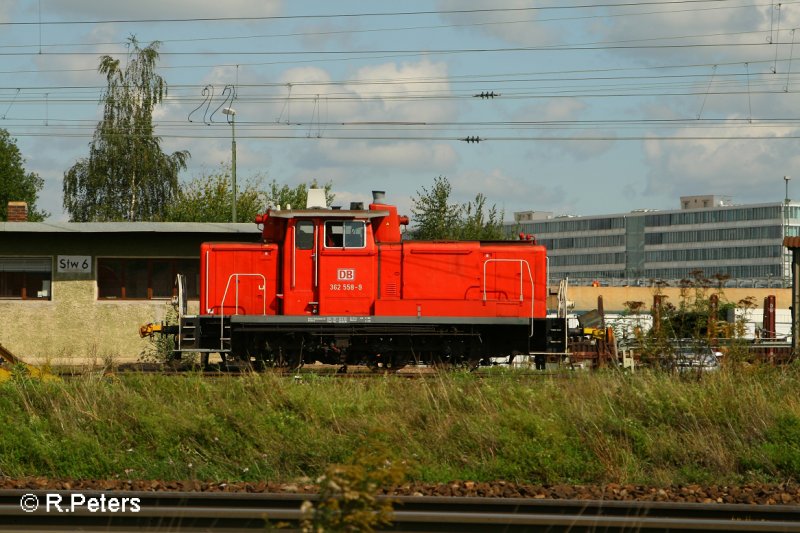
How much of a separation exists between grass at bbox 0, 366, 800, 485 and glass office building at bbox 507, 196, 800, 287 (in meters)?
118

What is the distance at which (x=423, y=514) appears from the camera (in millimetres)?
7922

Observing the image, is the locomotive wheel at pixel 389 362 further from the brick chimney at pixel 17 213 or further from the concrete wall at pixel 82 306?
the brick chimney at pixel 17 213

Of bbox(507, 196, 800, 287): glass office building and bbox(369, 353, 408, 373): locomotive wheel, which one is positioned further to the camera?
bbox(507, 196, 800, 287): glass office building

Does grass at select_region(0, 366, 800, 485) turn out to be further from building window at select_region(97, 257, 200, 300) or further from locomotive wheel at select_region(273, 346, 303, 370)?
building window at select_region(97, 257, 200, 300)

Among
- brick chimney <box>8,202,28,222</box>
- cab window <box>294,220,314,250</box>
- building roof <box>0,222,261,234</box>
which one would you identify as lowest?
cab window <box>294,220,314,250</box>

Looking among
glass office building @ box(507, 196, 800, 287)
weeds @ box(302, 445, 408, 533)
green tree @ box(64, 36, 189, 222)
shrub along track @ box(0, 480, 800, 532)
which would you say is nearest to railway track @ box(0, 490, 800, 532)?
shrub along track @ box(0, 480, 800, 532)

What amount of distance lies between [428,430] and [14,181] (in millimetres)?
84034

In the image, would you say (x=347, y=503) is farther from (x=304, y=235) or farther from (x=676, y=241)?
(x=676, y=241)

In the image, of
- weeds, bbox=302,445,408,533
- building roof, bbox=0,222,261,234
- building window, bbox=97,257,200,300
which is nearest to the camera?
weeds, bbox=302,445,408,533

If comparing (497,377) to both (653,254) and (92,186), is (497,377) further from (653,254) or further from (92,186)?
(653,254)

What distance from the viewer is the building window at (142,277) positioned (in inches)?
948

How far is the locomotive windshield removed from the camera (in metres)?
17.3

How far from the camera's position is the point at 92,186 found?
149 ft

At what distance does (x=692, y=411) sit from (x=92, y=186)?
1548 inches
